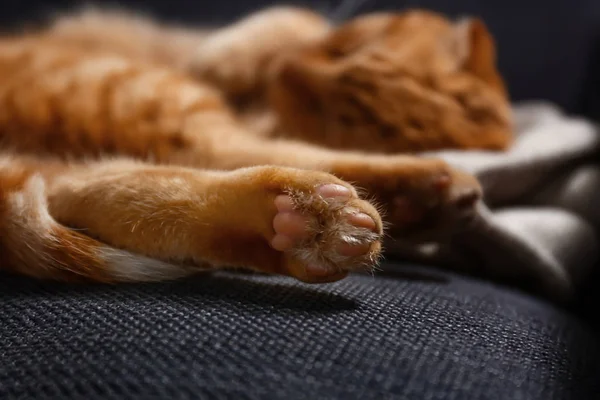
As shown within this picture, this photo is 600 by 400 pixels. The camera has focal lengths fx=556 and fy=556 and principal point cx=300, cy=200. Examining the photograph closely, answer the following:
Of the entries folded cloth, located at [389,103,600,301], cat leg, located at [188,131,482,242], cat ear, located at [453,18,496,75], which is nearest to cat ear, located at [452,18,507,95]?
cat ear, located at [453,18,496,75]

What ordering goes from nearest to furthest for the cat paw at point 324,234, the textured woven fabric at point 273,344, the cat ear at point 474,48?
the textured woven fabric at point 273,344, the cat paw at point 324,234, the cat ear at point 474,48

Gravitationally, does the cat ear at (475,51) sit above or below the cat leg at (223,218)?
above

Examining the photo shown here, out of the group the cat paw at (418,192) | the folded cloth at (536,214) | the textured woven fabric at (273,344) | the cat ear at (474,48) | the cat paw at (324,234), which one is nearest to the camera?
the textured woven fabric at (273,344)

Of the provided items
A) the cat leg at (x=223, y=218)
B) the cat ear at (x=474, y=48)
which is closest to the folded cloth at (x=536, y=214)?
the cat ear at (x=474, y=48)

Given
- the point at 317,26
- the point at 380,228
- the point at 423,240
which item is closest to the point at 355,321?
the point at 380,228

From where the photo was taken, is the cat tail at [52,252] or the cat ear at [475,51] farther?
the cat ear at [475,51]

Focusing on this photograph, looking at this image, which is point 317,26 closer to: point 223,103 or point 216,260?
point 223,103

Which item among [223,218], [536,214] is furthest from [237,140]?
[536,214]

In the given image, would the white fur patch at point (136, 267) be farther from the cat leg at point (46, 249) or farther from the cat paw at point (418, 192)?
the cat paw at point (418, 192)

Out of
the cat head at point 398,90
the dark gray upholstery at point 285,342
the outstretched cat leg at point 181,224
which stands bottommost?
the dark gray upholstery at point 285,342

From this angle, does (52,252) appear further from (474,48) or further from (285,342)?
(474,48)
